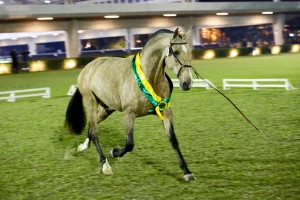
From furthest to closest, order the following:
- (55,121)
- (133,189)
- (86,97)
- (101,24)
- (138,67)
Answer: (101,24)
(55,121)
(86,97)
(138,67)
(133,189)

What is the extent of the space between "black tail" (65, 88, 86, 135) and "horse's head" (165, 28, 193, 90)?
2860 mm

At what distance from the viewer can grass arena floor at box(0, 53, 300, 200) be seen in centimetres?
531

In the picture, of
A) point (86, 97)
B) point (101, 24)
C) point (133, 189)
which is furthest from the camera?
point (101, 24)

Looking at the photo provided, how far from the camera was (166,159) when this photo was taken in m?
6.89

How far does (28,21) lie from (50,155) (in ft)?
107

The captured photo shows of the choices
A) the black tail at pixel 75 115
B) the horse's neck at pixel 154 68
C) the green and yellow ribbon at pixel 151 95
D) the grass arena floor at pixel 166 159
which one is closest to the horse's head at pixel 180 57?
the horse's neck at pixel 154 68

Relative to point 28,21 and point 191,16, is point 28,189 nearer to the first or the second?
point 28,21

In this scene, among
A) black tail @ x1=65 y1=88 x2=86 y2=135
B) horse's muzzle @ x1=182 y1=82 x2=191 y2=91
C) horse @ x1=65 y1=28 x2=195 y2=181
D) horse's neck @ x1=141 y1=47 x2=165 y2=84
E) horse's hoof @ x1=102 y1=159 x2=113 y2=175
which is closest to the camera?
horse's muzzle @ x1=182 y1=82 x2=191 y2=91

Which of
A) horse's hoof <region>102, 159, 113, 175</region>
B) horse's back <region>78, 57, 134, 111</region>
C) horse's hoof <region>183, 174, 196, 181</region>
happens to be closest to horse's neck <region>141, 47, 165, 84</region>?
horse's back <region>78, 57, 134, 111</region>

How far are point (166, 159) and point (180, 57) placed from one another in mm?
2141

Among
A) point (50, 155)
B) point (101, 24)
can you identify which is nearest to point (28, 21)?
point (101, 24)

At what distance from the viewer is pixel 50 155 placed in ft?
25.0

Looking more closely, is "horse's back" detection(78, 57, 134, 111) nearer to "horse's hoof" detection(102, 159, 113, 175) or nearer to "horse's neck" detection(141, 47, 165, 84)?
"horse's neck" detection(141, 47, 165, 84)

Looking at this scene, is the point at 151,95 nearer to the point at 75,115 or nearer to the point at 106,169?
the point at 106,169
